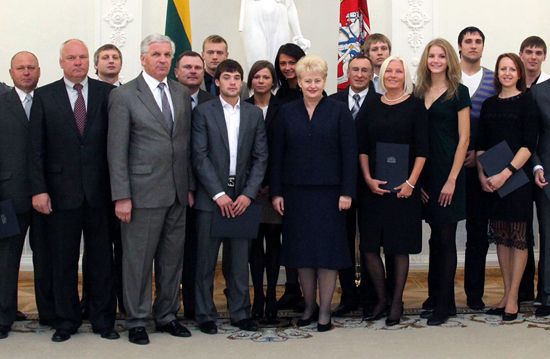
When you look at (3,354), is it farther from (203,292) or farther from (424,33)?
(424,33)

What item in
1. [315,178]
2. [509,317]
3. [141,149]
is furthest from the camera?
[509,317]

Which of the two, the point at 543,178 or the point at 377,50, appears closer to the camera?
the point at 543,178

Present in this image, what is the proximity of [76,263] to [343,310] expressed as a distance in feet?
5.51

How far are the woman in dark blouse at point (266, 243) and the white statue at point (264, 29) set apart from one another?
1.32 m

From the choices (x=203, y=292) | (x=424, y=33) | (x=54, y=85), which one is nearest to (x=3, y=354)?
(x=203, y=292)

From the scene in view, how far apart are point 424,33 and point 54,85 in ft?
11.7

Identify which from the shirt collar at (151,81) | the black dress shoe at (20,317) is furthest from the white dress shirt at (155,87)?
the black dress shoe at (20,317)

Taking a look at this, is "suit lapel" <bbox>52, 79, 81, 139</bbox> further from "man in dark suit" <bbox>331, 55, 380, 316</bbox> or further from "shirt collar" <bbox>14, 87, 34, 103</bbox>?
"man in dark suit" <bbox>331, 55, 380, 316</bbox>

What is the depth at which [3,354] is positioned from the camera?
4.27 m

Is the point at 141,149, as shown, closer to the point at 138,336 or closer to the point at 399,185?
the point at 138,336

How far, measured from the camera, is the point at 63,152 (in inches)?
176

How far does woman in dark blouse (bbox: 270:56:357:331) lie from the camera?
4.68m

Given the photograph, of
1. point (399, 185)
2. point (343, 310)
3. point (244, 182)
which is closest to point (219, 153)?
point (244, 182)

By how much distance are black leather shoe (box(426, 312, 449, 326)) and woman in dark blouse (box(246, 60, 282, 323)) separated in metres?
0.93
